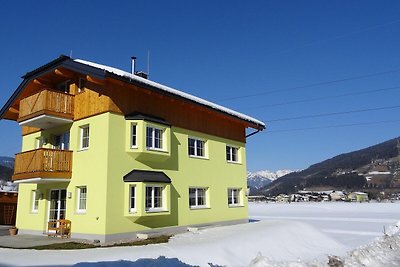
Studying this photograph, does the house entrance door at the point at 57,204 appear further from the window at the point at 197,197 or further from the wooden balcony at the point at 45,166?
the window at the point at 197,197

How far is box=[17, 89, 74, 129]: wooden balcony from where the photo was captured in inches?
661

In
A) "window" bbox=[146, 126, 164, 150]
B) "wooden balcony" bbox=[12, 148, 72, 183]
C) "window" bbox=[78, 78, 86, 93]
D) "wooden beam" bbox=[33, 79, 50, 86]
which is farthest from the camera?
"wooden beam" bbox=[33, 79, 50, 86]

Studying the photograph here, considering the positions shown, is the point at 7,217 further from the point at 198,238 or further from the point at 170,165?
the point at 198,238

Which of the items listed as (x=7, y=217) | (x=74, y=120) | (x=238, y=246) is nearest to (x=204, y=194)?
(x=238, y=246)

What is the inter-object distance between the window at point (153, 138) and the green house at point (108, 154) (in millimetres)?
49

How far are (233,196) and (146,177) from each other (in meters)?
9.10

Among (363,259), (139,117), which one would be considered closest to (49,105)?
(139,117)

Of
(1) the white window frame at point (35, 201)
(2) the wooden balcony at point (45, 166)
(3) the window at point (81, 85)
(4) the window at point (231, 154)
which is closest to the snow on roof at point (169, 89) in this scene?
(3) the window at point (81, 85)

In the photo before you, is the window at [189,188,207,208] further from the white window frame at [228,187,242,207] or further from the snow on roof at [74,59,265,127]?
the snow on roof at [74,59,265,127]

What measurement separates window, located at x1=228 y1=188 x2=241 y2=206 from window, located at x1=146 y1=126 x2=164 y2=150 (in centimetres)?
779

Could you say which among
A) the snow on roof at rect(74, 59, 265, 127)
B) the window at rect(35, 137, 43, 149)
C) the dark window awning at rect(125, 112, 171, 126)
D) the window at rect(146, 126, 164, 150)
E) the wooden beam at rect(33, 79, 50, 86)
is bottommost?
the window at rect(146, 126, 164, 150)

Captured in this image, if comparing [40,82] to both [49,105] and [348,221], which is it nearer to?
[49,105]

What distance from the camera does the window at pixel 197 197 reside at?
20266 mm

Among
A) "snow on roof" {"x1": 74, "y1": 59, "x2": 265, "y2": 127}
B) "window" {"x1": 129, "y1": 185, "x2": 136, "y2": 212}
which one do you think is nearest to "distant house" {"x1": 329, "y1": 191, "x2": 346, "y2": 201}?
"snow on roof" {"x1": 74, "y1": 59, "x2": 265, "y2": 127}
